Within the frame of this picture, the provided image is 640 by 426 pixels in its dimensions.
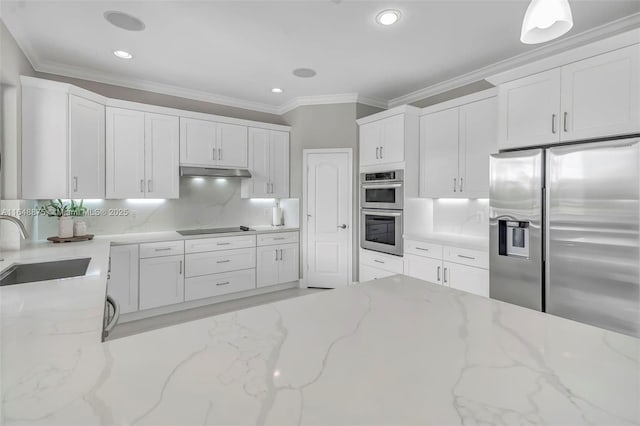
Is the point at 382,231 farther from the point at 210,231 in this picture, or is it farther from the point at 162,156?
the point at 162,156

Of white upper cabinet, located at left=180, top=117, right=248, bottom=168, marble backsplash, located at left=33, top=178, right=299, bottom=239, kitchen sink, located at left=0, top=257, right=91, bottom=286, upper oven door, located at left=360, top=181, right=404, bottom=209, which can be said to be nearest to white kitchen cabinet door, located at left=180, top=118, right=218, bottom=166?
white upper cabinet, located at left=180, top=117, right=248, bottom=168

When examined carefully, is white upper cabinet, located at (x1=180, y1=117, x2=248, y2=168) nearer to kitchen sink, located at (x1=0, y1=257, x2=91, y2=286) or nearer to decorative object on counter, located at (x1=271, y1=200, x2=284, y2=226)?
decorative object on counter, located at (x1=271, y1=200, x2=284, y2=226)

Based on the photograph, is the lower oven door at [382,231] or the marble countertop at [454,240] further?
the lower oven door at [382,231]

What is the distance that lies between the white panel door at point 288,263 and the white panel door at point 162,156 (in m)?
1.56

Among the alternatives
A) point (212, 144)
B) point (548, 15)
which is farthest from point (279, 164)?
point (548, 15)

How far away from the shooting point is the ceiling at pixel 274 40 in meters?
2.46

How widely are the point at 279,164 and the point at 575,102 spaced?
3396 millimetres

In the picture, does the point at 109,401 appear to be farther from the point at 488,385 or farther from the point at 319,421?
the point at 488,385

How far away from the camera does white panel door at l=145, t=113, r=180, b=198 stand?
374 cm

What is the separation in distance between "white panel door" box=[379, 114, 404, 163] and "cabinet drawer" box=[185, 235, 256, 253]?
1.99 meters

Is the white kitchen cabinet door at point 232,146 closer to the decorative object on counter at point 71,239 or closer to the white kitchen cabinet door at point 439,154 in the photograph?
the decorative object on counter at point 71,239

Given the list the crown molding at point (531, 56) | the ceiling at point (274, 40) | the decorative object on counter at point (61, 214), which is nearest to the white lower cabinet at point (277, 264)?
the decorative object on counter at point (61, 214)

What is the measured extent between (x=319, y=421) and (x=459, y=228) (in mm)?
3653

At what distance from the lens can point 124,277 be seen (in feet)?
11.1
